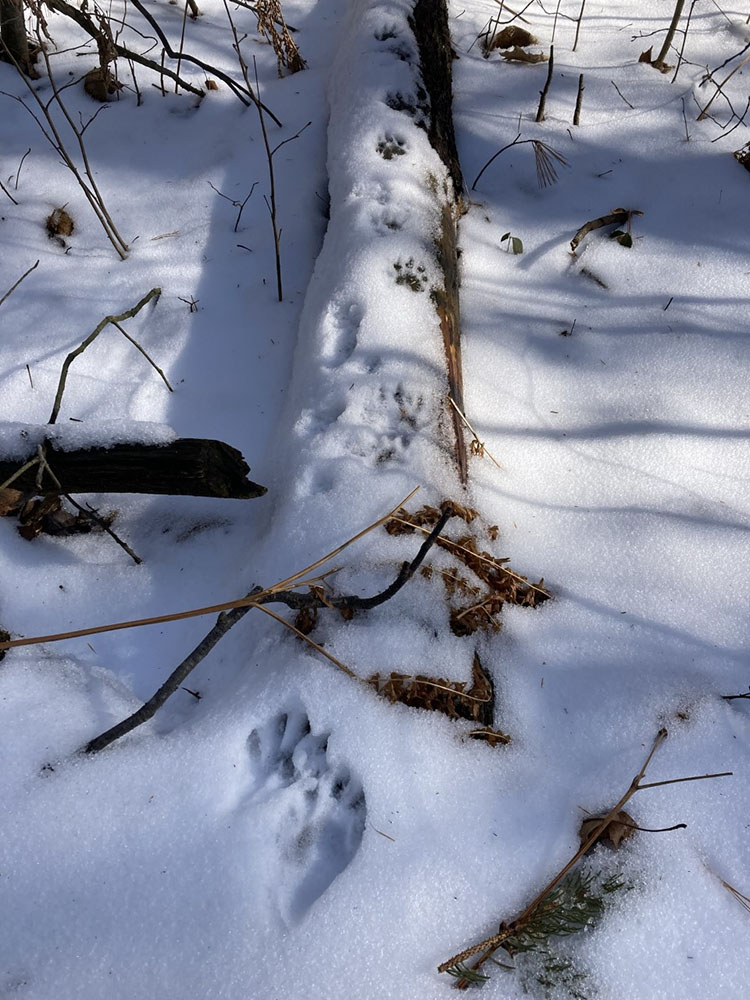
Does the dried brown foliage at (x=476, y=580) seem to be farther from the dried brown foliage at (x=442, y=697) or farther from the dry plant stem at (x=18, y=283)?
the dry plant stem at (x=18, y=283)

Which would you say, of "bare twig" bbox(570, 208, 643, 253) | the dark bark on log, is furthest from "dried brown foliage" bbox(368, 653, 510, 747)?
the dark bark on log

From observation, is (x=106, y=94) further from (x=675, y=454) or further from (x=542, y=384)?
(x=675, y=454)

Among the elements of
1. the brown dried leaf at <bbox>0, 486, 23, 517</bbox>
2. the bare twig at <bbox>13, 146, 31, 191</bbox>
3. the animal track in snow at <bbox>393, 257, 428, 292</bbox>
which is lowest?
the brown dried leaf at <bbox>0, 486, 23, 517</bbox>

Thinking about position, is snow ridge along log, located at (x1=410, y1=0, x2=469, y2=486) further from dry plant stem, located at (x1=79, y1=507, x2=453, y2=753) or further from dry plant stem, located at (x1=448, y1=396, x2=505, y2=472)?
dry plant stem, located at (x1=79, y1=507, x2=453, y2=753)

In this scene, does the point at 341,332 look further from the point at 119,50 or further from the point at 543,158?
the point at 119,50

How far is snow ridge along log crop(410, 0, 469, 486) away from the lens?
75.1 inches

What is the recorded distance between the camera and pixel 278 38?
2.88 m

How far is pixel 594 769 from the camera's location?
134cm

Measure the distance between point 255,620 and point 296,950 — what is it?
664mm

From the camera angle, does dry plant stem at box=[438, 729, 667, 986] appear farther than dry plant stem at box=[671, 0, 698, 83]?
No

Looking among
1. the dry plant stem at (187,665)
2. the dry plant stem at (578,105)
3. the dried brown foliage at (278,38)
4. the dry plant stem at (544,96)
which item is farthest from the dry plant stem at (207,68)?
the dry plant stem at (187,665)

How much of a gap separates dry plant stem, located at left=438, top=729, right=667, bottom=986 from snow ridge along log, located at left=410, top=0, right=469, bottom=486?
0.83m

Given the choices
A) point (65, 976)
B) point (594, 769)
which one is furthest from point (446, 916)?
point (65, 976)

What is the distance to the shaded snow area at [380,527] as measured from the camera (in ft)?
3.75
